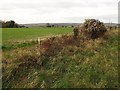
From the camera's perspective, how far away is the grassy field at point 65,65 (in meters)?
17.0

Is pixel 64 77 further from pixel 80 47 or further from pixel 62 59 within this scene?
pixel 80 47

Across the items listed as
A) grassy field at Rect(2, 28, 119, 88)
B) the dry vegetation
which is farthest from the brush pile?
grassy field at Rect(2, 28, 119, 88)

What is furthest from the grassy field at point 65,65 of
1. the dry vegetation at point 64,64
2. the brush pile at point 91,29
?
the brush pile at point 91,29

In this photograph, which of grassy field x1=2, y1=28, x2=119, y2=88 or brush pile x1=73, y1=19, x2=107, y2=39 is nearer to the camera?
grassy field x1=2, y1=28, x2=119, y2=88

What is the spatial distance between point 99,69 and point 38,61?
3.38 metres

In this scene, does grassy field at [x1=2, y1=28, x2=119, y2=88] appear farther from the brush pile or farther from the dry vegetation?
the brush pile

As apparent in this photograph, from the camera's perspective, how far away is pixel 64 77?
687 inches

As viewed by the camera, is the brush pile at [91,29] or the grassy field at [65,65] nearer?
the grassy field at [65,65]

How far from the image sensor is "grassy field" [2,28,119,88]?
667 inches

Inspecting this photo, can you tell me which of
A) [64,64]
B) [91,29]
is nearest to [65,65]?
[64,64]

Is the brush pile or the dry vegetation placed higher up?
the brush pile

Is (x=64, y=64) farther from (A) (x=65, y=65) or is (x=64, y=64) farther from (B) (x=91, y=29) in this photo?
(B) (x=91, y=29)

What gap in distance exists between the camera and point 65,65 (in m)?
18.5

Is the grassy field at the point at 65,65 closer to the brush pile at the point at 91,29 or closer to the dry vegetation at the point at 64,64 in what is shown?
the dry vegetation at the point at 64,64
